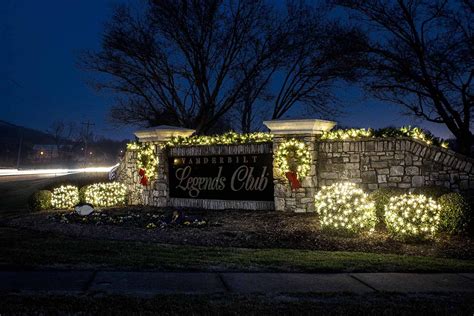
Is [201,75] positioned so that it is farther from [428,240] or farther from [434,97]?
Answer: [428,240]

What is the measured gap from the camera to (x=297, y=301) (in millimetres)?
5770

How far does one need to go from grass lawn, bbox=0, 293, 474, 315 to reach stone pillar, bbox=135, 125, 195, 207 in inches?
466

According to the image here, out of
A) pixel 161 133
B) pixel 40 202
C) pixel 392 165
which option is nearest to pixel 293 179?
pixel 392 165

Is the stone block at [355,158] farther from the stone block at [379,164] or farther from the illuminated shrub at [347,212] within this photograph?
the illuminated shrub at [347,212]

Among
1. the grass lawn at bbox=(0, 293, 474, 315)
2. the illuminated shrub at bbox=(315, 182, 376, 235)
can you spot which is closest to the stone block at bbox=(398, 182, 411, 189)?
the illuminated shrub at bbox=(315, 182, 376, 235)

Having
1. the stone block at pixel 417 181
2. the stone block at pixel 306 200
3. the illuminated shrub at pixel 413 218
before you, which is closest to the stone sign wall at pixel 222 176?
the stone block at pixel 306 200

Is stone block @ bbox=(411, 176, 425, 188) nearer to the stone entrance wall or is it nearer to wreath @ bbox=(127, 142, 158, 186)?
the stone entrance wall

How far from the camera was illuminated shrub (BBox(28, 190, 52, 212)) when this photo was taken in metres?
17.8

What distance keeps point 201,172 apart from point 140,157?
2.74 m

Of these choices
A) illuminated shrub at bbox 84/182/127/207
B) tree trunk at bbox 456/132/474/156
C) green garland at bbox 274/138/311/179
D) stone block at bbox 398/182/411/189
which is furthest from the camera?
tree trunk at bbox 456/132/474/156

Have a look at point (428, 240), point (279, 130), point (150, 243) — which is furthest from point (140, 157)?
point (428, 240)

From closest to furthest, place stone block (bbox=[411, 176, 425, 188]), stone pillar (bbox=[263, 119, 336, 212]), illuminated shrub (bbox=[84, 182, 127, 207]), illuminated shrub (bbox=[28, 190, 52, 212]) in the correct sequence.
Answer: stone block (bbox=[411, 176, 425, 188])
stone pillar (bbox=[263, 119, 336, 212])
illuminated shrub (bbox=[28, 190, 52, 212])
illuminated shrub (bbox=[84, 182, 127, 207])

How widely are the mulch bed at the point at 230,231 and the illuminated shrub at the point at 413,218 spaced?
0.73ft

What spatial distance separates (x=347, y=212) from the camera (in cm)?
1116
